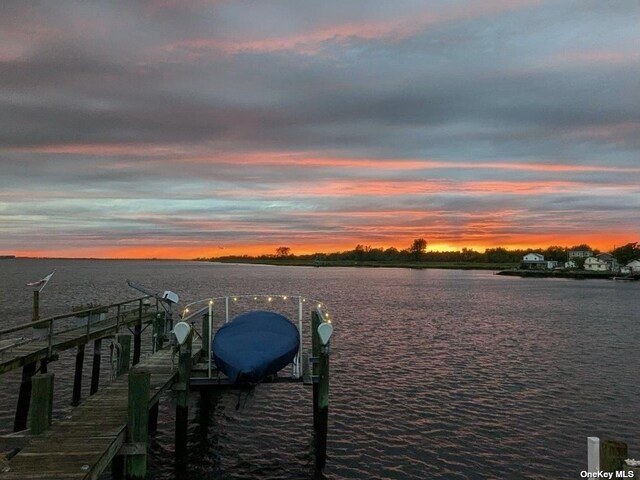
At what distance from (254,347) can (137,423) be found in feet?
Answer: 13.7

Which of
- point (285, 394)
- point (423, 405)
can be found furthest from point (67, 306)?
point (423, 405)

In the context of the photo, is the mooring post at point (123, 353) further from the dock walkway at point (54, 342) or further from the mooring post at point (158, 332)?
the mooring post at point (158, 332)

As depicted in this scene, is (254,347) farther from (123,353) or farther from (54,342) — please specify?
(54,342)

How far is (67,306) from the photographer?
5541cm

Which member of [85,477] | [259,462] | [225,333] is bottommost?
[259,462]

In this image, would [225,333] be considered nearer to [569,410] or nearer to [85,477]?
[85,477]

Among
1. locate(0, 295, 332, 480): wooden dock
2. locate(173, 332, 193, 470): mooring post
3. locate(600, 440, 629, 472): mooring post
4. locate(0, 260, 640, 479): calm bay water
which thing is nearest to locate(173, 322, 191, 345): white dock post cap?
locate(0, 295, 332, 480): wooden dock

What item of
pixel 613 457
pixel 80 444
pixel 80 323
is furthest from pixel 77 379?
pixel 613 457

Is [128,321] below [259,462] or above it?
above

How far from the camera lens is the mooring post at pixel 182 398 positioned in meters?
14.4

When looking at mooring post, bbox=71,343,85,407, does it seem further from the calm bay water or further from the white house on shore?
the white house on shore

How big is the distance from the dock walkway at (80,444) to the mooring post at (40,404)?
20 cm

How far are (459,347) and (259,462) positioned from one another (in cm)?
2184

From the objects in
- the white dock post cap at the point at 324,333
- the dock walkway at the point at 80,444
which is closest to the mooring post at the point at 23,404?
the dock walkway at the point at 80,444
